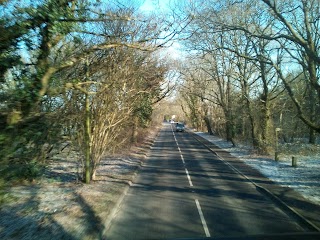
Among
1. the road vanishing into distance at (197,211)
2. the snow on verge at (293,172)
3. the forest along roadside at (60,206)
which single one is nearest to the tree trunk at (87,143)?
the forest along roadside at (60,206)

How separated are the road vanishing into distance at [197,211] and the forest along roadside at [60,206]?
0.54 meters

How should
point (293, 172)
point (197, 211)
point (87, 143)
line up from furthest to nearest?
point (293, 172) → point (87, 143) → point (197, 211)

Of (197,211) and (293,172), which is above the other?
(293,172)

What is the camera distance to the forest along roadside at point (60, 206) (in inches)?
327

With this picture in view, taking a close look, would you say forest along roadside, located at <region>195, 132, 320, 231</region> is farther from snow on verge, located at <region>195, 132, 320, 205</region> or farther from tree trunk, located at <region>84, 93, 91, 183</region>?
tree trunk, located at <region>84, 93, 91, 183</region>

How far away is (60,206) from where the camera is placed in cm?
1088

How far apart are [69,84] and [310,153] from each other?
2543 centimetres

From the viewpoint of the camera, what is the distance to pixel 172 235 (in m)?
8.45

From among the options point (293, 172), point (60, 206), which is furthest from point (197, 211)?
point (293, 172)

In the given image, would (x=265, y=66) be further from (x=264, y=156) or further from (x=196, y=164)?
(x=196, y=164)

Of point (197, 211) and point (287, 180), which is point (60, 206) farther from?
point (287, 180)

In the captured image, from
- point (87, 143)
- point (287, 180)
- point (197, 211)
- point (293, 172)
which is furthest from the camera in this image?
point (293, 172)

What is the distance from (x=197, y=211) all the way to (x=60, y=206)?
3.96 metres

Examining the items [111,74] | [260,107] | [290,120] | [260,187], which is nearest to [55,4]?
[111,74]
